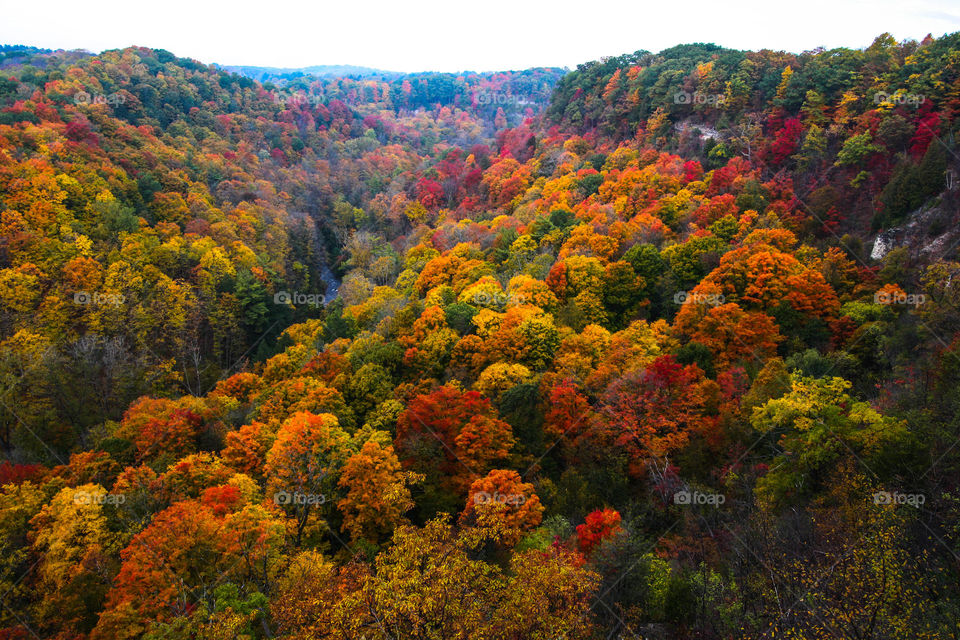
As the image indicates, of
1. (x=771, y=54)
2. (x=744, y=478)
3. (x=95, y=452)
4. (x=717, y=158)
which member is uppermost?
(x=771, y=54)

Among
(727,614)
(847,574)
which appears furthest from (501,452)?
(847,574)

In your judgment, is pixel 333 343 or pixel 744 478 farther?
pixel 333 343

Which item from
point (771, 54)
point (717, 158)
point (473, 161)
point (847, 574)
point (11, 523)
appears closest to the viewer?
point (847, 574)

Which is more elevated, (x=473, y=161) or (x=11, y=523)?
(x=473, y=161)

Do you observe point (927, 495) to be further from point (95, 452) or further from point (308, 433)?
point (95, 452)

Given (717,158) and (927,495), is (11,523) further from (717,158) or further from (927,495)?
(717,158)

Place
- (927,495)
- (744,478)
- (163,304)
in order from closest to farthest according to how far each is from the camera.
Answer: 1. (927,495)
2. (744,478)
3. (163,304)
